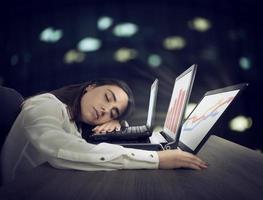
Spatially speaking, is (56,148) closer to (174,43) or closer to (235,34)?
(174,43)

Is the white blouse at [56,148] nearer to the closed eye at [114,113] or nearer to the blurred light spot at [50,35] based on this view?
the closed eye at [114,113]

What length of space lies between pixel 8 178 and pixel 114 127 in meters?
0.70

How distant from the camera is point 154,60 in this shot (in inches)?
111

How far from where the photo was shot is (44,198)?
1.95 ft

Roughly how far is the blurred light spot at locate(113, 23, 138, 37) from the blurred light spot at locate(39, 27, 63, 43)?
552 millimetres

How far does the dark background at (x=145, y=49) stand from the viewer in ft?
9.21

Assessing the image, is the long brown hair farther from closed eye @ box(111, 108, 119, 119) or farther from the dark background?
the dark background

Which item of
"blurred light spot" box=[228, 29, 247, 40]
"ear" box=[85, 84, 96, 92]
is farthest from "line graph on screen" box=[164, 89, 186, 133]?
"blurred light spot" box=[228, 29, 247, 40]

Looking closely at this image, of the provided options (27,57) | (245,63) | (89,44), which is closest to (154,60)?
(89,44)

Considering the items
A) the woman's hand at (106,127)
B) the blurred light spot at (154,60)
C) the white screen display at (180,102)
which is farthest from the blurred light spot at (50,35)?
the white screen display at (180,102)

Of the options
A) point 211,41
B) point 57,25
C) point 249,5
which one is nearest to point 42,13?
point 57,25

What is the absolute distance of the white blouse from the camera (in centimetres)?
83

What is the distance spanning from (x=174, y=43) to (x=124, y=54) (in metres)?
0.48

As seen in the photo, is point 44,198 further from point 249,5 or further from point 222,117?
point 249,5
